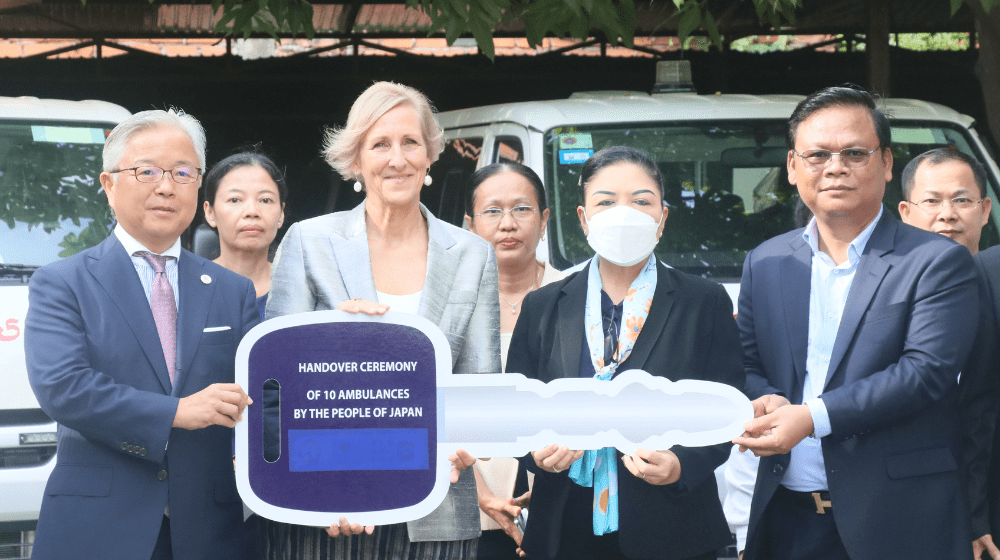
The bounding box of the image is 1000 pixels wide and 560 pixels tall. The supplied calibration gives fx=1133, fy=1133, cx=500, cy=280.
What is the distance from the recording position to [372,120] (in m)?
3.43

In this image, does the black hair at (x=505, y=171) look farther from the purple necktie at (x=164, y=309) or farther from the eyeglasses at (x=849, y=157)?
the purple necktie at (x=164, y=309)

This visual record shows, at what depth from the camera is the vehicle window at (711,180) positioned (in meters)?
5.29

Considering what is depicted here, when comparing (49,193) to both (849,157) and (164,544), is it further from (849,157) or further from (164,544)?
(849,157)

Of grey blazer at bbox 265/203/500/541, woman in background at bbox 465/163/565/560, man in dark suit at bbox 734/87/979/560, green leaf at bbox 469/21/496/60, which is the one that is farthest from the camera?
green leaf at bbox 469/21/496/60

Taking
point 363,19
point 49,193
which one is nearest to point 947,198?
point 49,193

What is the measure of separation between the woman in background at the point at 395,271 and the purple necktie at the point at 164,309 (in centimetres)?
29

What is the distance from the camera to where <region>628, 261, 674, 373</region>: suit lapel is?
3.23m

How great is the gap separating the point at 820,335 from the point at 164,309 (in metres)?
1.93

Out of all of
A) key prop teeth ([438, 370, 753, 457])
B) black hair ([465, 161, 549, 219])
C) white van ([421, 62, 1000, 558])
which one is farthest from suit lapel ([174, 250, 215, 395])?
white van ([421, 62, 1000, 558])

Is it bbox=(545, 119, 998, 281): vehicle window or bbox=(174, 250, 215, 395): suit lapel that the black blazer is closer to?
bbox=(174, 250, 215, 395): suit lapel

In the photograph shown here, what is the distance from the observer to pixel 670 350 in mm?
3244

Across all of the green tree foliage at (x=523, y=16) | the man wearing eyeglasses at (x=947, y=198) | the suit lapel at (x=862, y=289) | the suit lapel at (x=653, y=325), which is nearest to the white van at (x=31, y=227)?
the green tree foliage at (x=523, y=16)

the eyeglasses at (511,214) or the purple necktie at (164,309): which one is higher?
the eyeglasses at (511,214)

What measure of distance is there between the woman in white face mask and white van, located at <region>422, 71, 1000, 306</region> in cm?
178
